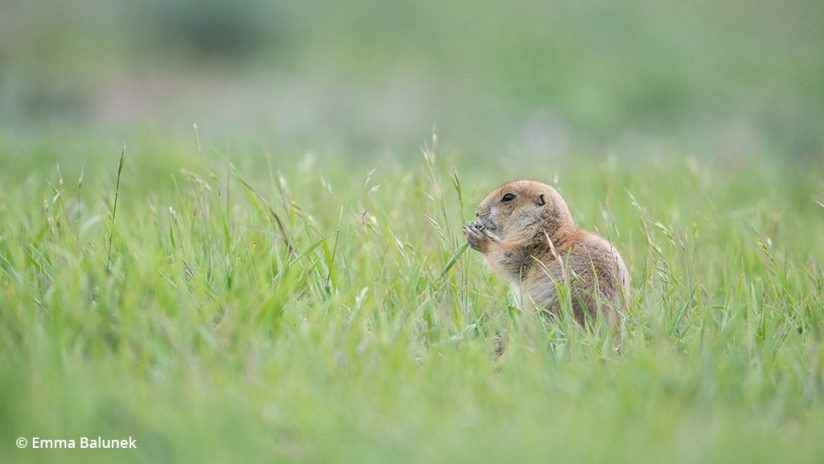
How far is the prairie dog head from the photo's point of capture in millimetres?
4414

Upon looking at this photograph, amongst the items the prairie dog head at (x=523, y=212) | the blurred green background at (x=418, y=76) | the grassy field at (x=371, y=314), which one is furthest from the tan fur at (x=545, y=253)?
the blurred green background at (x=418, y=76)

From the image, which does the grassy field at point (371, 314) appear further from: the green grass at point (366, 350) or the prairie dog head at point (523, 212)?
the prairie dog head at point (523, 212)

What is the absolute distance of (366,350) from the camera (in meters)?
3.23

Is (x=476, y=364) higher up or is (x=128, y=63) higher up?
(x=476, y=364)

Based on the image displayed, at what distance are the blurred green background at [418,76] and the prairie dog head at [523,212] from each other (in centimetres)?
375

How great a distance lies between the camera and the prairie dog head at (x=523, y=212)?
4414 millimetres

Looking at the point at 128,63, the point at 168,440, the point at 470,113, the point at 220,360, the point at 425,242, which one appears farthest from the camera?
the point at 128,63

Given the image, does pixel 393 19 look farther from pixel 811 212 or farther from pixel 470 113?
pixel 811 212

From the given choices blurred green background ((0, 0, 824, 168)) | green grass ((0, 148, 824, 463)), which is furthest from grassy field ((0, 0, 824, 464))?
blurred green background ((0, 0, 824, 168))

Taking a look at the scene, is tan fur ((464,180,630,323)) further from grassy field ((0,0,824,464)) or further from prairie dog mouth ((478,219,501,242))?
grassy field ((0,0,824,464))

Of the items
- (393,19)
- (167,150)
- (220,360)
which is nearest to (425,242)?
(220,360)

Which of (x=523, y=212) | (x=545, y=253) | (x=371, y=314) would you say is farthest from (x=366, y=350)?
(x=523, y=212)

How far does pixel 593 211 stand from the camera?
549cm

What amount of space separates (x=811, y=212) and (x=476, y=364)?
14.0 feet
